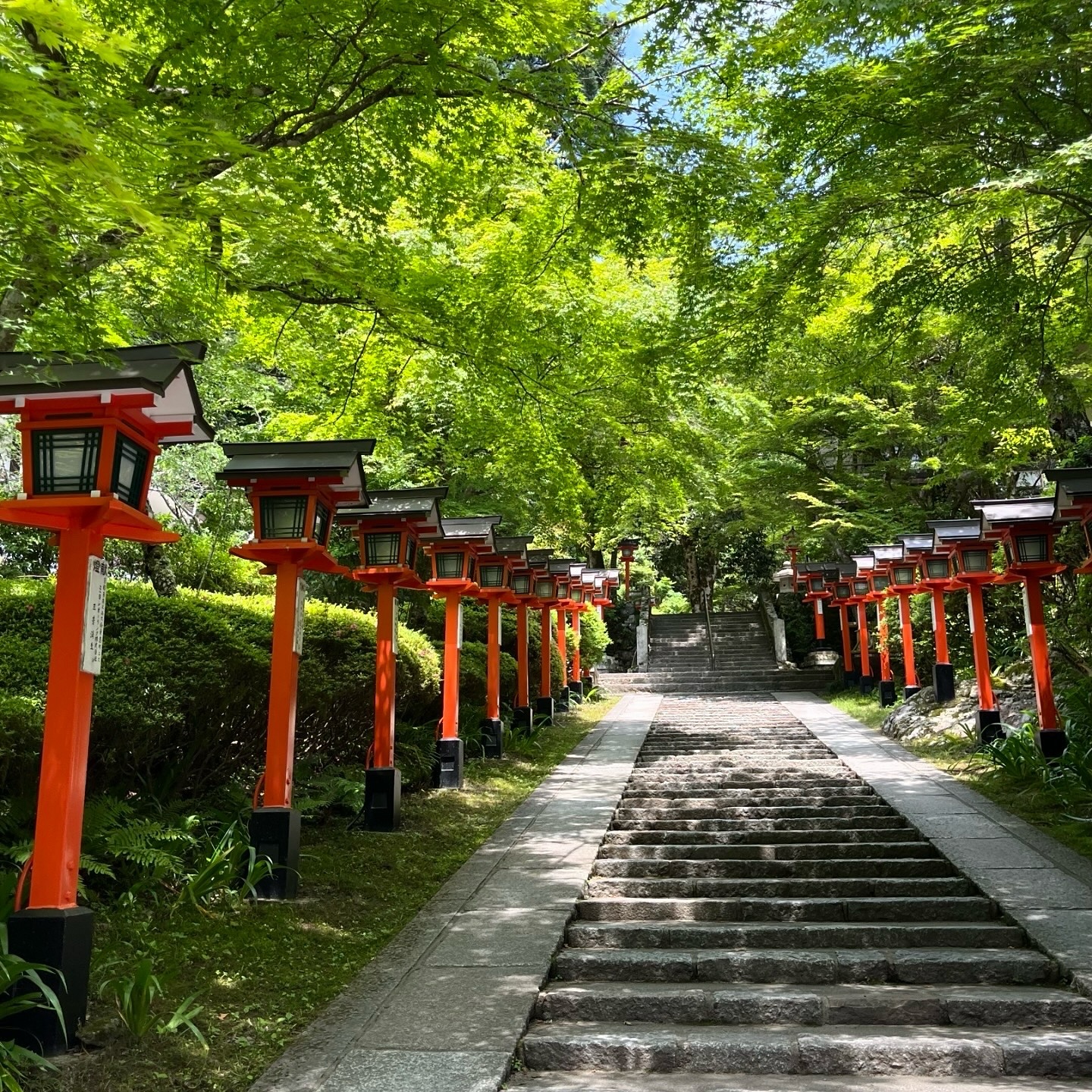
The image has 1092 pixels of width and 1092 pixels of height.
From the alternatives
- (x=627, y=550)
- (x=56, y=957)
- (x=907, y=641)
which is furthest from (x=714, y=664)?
(x=56, y=957)

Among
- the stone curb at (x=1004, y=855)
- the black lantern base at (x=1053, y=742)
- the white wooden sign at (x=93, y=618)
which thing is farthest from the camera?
the black lantern base at (x=1053, y=742)

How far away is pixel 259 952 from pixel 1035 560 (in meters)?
9.53

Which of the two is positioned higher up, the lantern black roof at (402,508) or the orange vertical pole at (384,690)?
the lantern black roof at (402,508)

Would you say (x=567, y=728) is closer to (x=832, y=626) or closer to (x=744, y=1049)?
(x=744, y=1049)

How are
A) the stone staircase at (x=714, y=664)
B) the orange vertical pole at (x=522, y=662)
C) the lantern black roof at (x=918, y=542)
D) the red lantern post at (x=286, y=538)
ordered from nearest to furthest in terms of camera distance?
1. the red lantern post at (x=286, y=538)
2. the lantern black roof at (x=918, y=542)
3. the orange vertical pole at (x=522, y=662)
4. the stone staircase at (x=714, y=664)

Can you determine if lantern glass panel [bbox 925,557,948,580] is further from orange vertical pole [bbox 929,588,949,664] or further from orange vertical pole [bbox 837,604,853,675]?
orange vertical pole [bbox 837,604,853,675]

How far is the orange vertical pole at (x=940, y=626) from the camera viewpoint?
49.2ft

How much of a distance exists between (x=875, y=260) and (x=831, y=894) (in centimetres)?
670

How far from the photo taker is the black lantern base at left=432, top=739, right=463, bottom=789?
423 inches

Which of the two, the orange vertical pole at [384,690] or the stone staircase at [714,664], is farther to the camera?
the stone staircase at [714,664]

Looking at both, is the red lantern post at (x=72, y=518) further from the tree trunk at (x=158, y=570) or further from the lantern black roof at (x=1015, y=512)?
the lantern black roof at (x=1015, y=512)

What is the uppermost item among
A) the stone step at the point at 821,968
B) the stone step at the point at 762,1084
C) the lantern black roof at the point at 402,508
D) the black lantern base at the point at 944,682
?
the lantern black roof at the point at 402,508

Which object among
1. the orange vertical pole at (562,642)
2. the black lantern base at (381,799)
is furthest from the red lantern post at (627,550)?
the black lantern base at (381,799)

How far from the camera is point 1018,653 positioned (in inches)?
619
